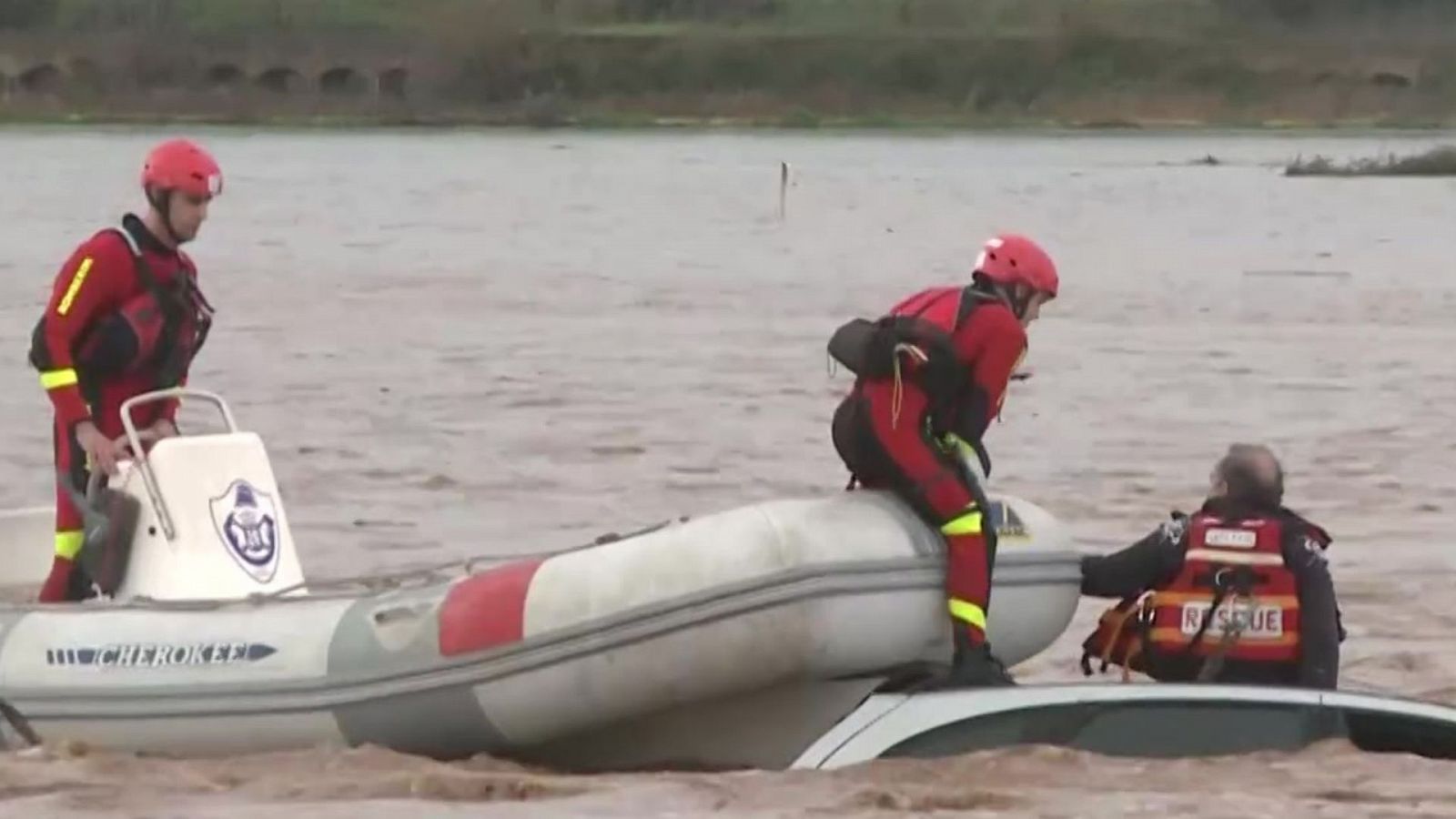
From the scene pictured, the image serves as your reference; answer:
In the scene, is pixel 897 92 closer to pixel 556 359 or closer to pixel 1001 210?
pixel 1001 210

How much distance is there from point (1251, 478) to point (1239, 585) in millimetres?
269

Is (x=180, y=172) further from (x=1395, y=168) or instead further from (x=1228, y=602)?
(x=1395, y=168)

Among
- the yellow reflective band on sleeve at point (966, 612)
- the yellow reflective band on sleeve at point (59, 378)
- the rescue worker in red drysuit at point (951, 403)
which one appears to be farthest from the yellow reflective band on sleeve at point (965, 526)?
the yellow reflective band on sleeve at point (59, 378)

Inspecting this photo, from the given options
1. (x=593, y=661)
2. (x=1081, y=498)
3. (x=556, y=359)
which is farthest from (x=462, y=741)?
(x=556, y=359)

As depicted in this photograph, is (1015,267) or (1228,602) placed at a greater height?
(1015,267)

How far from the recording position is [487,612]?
27.3 feet

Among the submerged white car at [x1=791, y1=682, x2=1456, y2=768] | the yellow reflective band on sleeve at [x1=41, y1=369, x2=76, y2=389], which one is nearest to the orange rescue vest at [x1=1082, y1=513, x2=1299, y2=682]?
the submerged white car at [x1=791, y1=682, x2=1456, y2=768]

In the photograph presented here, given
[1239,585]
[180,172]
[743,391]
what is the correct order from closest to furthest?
1. [1239,585]
2. [180,172]
3. [743,391]

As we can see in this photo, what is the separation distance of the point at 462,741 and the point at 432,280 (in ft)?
63.2

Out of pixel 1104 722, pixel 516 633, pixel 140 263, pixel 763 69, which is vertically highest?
pixel 140 263

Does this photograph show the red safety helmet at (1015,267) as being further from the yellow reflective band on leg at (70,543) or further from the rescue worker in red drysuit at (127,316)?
the yellow reflective band on leg at (70,543)

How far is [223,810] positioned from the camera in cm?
796

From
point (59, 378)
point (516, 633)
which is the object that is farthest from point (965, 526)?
point (59, 378)

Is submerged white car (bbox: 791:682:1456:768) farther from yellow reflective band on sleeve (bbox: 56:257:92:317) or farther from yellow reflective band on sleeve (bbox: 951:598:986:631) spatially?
yellow reflective band on sleeve (bbox: 56:257:92:317)
